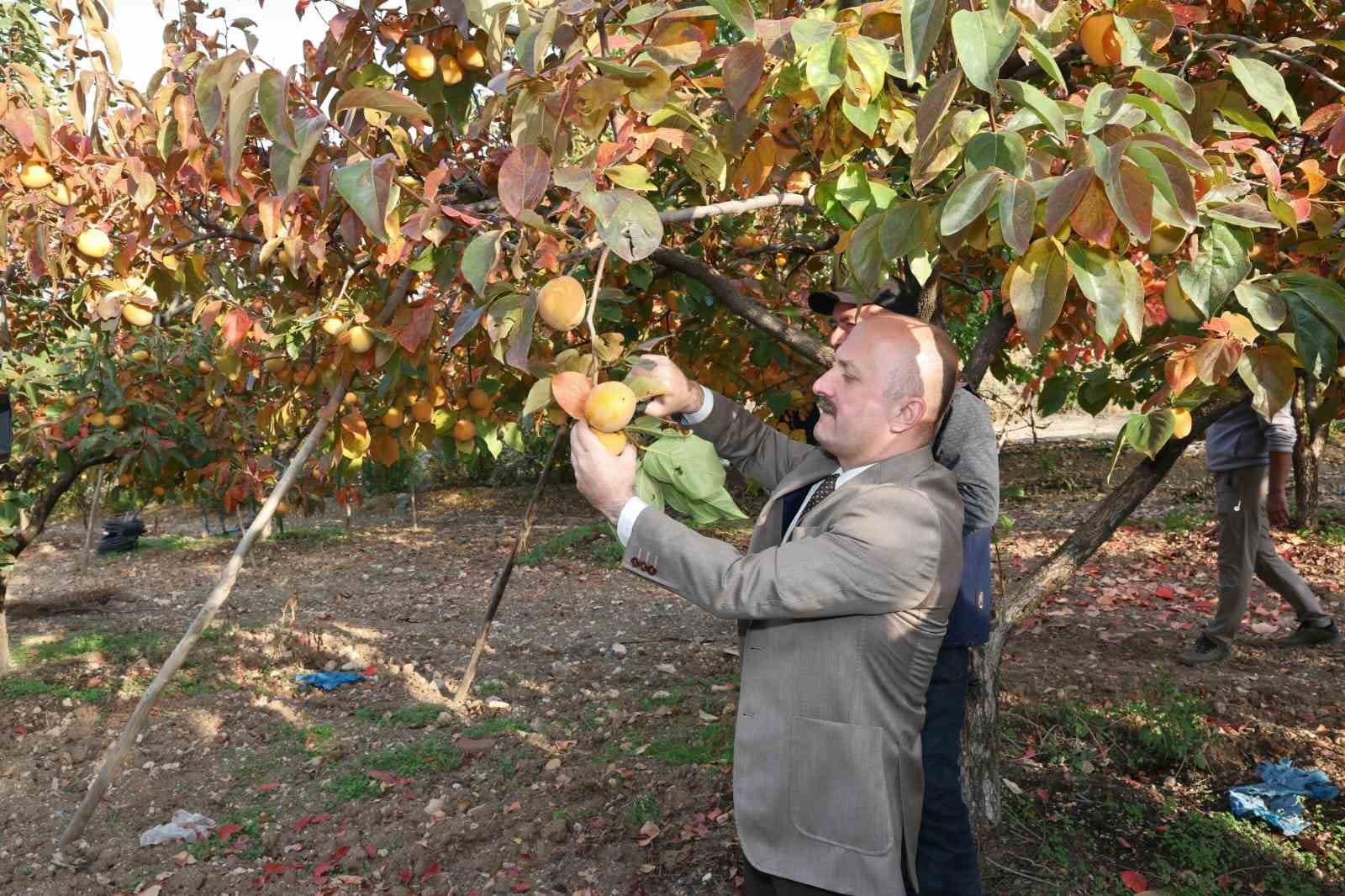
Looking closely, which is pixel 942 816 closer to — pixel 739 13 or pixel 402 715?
pixel 739 13

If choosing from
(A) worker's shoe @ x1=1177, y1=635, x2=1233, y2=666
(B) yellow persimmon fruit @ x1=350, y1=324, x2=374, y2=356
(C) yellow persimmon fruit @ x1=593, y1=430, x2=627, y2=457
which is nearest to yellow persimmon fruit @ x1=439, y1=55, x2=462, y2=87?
(B) yellow persimmon fruit @ x1=350, y1=324, x2=374, y2=356

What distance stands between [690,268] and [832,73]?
1182 mm

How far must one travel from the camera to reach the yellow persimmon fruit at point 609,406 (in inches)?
53.0

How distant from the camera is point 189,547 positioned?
11.4m

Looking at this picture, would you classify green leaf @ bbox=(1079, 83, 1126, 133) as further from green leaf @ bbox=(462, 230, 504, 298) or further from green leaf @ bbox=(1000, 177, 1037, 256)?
green leaf @ bbox=(462, 230, 504, 298)

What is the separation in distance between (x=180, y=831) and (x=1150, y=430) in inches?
134

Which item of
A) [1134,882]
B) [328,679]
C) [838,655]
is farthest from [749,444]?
[328,679]

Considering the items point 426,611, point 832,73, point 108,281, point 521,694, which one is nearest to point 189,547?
point 426,611

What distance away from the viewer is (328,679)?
17.0ft

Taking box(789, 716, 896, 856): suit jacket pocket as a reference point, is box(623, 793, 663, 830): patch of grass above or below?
below

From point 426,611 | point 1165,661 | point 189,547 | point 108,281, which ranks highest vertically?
point 108,281

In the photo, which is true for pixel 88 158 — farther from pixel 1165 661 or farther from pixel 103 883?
pixel 1165 661

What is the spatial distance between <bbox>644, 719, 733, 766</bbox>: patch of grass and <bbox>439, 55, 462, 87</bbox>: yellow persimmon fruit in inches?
105

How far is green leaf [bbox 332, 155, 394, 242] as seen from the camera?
1.28 m
